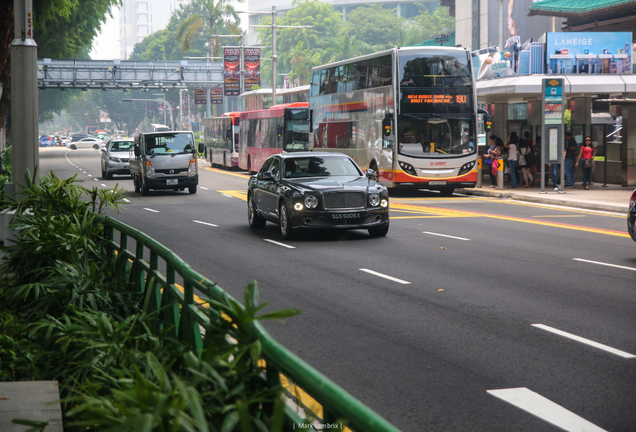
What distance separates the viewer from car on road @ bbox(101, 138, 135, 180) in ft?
120

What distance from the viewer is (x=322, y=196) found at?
14477 mm

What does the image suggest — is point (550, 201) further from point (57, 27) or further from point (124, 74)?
point (124, 74)

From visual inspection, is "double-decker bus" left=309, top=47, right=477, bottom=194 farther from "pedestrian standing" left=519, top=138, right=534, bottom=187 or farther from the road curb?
"pedestrian standing" left=519, top=138, right=534, bottom=187

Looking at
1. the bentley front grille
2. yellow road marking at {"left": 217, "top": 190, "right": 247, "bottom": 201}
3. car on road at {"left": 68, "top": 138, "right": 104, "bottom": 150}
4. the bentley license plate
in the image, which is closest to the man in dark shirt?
yellow road marking at {"left": 217, "top": 190, "right": 247, "bottom": 201}

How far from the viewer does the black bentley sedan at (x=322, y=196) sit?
14.5 metres

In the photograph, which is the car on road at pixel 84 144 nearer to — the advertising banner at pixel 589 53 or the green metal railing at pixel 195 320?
the advertising banner at pixel 589 53

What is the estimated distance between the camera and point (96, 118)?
17175 cm

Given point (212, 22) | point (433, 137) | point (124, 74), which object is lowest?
point (433, 137)

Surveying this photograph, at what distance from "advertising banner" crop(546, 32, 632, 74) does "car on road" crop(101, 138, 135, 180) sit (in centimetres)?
1788

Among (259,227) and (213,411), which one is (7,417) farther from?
(259,227)

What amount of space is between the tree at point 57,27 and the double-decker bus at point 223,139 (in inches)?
334

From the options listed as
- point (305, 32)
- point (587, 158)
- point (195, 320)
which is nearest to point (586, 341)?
point (195, 320)

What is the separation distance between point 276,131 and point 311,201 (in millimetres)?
22668

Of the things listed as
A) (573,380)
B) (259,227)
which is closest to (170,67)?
(259,227)
